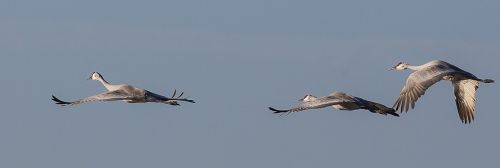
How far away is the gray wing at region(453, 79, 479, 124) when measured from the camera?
276ft

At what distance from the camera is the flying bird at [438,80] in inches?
3046

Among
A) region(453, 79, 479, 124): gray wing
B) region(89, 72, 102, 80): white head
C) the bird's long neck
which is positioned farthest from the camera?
region(89, 72, 102, 80): white head

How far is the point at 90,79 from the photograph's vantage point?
87875 mm

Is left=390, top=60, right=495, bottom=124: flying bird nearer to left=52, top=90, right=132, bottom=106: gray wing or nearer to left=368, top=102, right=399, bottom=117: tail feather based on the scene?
left=368, top=102, right=399, bottom=117: tail feather

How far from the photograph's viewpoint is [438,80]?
78.8 m

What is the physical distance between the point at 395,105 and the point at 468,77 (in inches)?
166

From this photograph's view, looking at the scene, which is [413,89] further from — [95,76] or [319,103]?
[95,76]

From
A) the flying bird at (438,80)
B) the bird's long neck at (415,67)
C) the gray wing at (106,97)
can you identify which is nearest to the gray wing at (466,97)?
the flying bird at (438,80)

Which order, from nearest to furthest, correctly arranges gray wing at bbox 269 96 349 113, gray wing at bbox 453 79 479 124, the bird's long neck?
gray wing at bbox 269 96 349 113 < the bird's long neck < gray wing at bbox 453 79 479 124

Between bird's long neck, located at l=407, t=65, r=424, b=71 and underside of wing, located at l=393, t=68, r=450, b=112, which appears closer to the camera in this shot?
underside of wing, located at l=393, t=68, r=450, b=112

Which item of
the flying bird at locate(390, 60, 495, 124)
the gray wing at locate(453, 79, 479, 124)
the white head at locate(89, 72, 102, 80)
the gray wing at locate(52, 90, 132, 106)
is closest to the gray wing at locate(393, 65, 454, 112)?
the flying bird at locate(390, 60, 495, 124)

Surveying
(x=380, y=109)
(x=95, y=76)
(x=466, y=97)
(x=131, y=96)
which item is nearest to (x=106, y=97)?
(x=131, y=96)

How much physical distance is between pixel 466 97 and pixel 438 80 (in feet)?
19.7

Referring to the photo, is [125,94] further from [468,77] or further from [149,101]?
[468,77]
